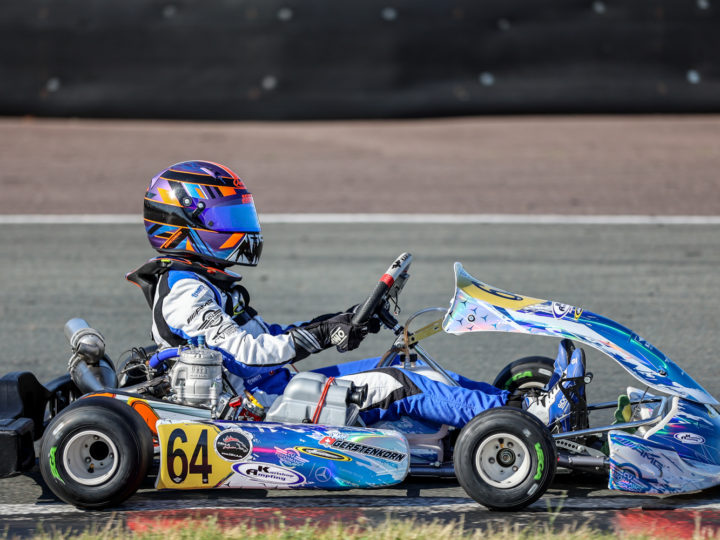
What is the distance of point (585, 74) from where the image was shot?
43.6 ft

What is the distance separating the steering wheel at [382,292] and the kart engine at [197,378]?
0.56 metres

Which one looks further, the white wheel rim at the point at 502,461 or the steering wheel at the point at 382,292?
the steering wheel at the point at 382,292

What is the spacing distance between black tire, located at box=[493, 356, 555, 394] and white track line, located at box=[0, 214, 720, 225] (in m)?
5.56

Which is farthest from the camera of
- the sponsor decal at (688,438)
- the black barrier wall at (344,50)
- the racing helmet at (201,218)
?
the black barrier wall at (344,50)

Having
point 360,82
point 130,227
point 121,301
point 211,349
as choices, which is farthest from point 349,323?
point 360,82

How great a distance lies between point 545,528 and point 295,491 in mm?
1043

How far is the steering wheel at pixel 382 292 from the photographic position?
3.85m

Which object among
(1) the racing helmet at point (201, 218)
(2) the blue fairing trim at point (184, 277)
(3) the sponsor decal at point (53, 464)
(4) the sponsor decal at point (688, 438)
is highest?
(1) the racing helmet at point (201, 218)

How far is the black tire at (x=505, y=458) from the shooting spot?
3.55 m

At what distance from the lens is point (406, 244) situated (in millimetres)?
9000

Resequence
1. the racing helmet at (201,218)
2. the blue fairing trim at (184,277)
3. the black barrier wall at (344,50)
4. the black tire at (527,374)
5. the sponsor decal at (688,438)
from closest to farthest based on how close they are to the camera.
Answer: the sponsor decal at (688,438), the blue fairing trim at (184,277), the racing helmet at (201,218), the black tire at (527,374), the black barrier wall at (344,50)

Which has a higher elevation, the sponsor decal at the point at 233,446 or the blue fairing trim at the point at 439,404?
the blue fairing trim at the point at 439,404

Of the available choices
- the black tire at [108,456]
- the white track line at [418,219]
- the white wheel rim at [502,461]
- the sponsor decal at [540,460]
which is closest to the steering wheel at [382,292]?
the white wheel rim at [502,461]

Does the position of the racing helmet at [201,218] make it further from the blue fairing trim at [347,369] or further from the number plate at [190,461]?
the number plate at [190,461]
